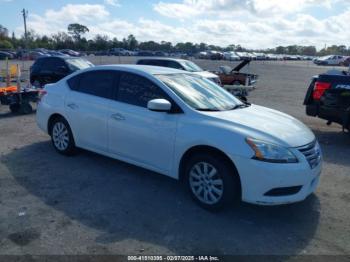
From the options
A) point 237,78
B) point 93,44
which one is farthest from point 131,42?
point 237,78

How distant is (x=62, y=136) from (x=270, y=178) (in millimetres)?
3905

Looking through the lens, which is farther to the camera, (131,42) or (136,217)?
(131,42)

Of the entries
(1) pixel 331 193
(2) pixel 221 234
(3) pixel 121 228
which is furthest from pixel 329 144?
(3) pixel 121 228

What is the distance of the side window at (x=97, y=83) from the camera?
568cm

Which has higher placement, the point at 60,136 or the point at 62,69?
the point at 62,69

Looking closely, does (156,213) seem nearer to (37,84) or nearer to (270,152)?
(270,152)

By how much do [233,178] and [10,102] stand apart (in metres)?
8.36

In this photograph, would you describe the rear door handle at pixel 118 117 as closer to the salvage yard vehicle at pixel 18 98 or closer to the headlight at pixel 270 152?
the headlight at pixel 270 152

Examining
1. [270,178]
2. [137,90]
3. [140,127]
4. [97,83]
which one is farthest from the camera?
[97,83]

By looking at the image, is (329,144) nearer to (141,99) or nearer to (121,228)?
(141,99)

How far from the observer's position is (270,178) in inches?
156

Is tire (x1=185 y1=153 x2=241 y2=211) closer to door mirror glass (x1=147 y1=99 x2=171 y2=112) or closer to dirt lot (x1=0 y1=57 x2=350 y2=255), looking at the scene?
dirt lot (x1=0 y1=57 x2=350 y2=255)

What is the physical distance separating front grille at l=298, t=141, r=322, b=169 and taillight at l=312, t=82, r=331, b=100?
3.86m

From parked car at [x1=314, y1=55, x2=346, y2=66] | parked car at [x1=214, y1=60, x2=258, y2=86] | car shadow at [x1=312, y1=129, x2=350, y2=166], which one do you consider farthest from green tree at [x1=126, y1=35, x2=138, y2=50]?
car shadow at [x1=312, y1=129, x2=350, y2=166]
